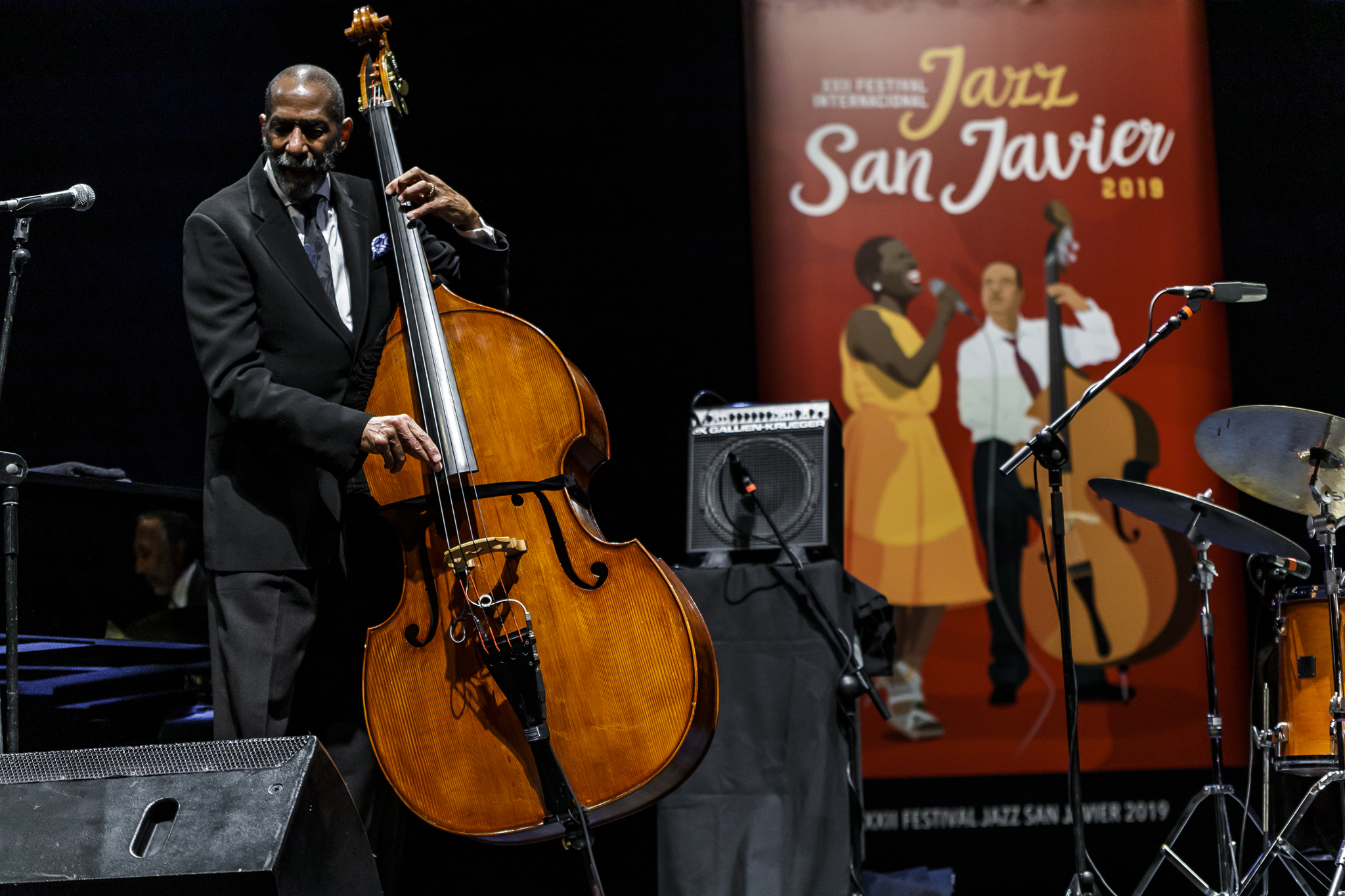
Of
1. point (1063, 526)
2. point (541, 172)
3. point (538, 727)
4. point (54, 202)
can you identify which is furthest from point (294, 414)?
point (541, 172)

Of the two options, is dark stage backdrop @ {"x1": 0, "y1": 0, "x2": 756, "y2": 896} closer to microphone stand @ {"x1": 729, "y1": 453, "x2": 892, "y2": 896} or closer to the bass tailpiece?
microphone stand @ {"x1": 729, "y1": 453, "x2": 892, "y2": 896}

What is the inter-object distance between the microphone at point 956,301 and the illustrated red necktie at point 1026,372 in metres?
0.12

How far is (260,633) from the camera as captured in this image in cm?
202

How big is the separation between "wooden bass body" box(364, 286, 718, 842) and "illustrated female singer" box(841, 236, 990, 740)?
5.19ft

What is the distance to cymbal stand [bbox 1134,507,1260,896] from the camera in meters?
2.69

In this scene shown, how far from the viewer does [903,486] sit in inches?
135

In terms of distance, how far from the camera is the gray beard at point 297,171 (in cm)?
215

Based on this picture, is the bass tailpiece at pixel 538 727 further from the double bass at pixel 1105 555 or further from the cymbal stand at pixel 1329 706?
the double bass at pixel 1105 555

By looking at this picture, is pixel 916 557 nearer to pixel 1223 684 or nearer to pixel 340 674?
pixel 1223 684

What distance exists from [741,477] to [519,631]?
3.09ft

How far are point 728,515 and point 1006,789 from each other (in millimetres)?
1319

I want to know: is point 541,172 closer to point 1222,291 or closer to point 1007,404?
point 1007,404

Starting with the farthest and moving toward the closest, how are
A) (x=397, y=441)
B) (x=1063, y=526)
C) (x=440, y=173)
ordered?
(x=440, y=173) < (x=1063, y=526) < (x=397, y=441)

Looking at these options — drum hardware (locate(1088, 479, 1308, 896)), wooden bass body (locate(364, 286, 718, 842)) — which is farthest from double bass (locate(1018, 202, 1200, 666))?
wooden bass body (locate(364, 286, 718, 842))
